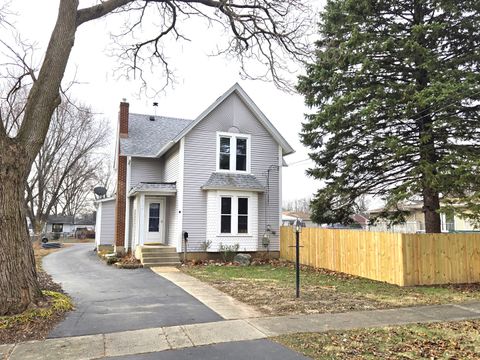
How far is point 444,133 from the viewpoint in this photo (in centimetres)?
1290

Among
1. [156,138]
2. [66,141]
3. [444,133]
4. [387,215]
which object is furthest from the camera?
[66,141]

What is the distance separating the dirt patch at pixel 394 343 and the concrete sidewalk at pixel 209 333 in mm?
379

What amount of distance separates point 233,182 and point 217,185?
795mm

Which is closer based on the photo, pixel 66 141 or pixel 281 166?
pixel 281 166

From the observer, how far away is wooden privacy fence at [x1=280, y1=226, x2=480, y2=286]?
37.5 feet

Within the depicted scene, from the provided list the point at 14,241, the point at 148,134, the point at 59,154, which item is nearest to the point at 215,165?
the point at 148,134

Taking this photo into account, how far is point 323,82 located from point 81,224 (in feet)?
202

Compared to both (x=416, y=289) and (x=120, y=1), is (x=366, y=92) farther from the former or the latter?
(x=120, y=1)

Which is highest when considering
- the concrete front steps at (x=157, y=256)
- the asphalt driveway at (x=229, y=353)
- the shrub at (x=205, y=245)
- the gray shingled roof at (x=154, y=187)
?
the gray shingled roof at (x=154, y=187)

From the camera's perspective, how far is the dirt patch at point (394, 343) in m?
5.40

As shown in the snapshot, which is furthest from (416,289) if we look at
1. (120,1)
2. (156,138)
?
(156,138)

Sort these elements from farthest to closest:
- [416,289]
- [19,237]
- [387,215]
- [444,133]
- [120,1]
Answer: [387,215] → [444,133] → [416,289] → [120,1] → [19,237]

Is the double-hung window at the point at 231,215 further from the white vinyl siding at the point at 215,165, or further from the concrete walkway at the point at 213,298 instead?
the concrete walkway at the point at 213,298

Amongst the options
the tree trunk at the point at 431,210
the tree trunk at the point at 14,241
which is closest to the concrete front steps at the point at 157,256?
the tree trunk at the point at 14,241
